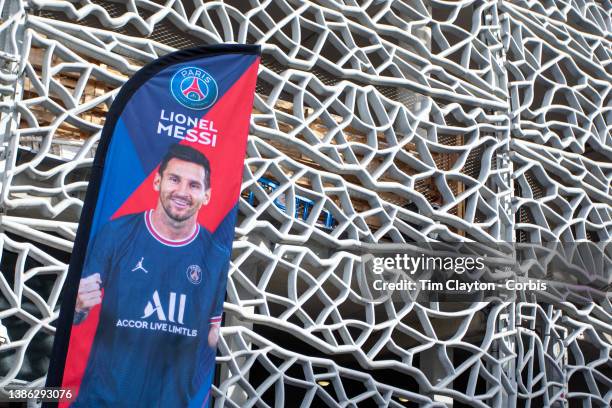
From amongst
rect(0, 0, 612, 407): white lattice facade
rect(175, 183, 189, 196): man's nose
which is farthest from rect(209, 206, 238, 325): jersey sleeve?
rect(0, 0, 612, 407): white lattice facade

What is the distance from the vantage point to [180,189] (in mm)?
4594

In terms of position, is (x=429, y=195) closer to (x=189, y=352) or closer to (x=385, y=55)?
(x=385, y=55)

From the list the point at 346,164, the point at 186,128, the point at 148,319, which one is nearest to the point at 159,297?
the point at 148,319

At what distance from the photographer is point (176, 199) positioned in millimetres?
4574

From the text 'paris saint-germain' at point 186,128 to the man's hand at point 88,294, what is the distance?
83 centimetres

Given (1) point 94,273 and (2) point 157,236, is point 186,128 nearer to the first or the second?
(2) point 157,236

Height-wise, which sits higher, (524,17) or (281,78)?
(524,17)

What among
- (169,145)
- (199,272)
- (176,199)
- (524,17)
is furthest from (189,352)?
(524,17)

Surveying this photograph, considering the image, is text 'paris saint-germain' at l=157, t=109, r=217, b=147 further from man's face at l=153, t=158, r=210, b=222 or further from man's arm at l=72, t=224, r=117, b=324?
man's arm at l=72, t=224, r=117, b=324

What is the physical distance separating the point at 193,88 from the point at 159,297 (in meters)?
1.12

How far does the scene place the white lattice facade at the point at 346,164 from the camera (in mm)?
6352

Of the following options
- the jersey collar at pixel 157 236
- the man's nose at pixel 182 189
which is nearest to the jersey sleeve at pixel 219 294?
the jersey collar at pixel 157 236

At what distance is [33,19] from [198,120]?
2272mm

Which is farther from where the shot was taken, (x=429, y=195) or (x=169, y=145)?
(x=429, y=195)
